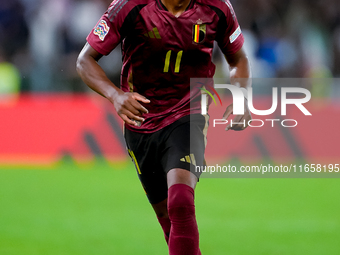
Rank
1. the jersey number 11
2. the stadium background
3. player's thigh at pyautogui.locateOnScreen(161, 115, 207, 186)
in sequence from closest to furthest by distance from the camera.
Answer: player's thigh at pyautogui.locateOnScreen(161, 115, 207, 186)
the jersey number 11
the stadium background

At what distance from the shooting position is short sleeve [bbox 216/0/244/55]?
3.86 m

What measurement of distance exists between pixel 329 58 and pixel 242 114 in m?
8.37

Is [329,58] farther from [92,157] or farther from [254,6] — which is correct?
[92,157]

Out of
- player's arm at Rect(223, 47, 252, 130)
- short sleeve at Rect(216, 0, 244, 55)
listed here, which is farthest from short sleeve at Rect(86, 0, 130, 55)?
player's arm at Rect(223, 47, 252, 130)

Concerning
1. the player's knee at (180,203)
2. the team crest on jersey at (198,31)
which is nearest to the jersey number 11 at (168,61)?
the team crest on jersey at (198,31)

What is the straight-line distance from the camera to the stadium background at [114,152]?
579cm

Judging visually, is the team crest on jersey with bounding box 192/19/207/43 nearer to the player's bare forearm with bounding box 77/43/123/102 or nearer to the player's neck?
the player's neck

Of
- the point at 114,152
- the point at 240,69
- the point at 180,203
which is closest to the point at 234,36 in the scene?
the point at 240,69

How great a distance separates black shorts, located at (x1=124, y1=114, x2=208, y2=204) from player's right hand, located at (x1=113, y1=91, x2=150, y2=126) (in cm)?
43

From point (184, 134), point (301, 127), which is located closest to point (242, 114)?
point (184, 134)

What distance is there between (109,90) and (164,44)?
20.3 inches

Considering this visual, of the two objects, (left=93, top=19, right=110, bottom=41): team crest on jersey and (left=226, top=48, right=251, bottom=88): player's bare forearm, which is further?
(left=226, top=48, right=251, bottom=88): player's bare forearm

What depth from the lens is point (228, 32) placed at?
13.0 ft

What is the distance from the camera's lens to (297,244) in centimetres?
546
